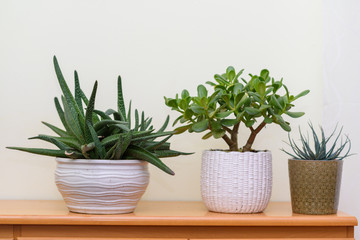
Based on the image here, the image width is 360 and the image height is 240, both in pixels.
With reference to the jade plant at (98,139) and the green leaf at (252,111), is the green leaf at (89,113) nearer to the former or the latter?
the jade plant at (98,139)

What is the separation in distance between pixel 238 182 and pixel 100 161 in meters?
0.30

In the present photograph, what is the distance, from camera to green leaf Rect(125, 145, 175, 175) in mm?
1029

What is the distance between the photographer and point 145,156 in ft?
3.42

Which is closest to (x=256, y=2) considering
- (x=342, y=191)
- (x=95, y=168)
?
(x=342, y=191)

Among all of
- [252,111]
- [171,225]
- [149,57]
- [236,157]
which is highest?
[149,57]

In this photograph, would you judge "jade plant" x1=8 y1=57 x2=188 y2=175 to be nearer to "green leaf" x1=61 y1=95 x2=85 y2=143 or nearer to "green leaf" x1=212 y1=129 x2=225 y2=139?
"green leaf" x1=61 y1=95 x2=85 y2=143

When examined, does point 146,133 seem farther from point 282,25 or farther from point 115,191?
point 282,25

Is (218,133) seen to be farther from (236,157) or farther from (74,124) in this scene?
(74,124)

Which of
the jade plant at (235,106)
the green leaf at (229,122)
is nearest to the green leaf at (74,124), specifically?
the jade plant at (235,106)

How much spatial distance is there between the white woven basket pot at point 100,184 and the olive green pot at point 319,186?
35 cm

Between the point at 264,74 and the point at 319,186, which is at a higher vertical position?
the point at 264,74

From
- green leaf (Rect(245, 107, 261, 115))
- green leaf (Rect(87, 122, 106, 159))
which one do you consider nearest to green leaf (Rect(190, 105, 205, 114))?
green leaf (Rect(245, 107, 261, 115))

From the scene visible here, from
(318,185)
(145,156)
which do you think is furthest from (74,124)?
(318,185)

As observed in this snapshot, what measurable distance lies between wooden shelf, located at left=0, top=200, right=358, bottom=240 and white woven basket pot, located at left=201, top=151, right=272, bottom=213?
3 centimetres
